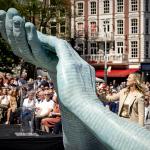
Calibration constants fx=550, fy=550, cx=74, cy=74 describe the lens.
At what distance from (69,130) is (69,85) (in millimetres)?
596

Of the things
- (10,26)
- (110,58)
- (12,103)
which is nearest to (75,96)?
(10,26)

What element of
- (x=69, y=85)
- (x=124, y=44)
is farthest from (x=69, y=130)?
(x=124, y=44)

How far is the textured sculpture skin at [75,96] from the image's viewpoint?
256 centimetres

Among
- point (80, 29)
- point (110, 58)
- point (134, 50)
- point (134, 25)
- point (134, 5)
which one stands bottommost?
point (110, 58)

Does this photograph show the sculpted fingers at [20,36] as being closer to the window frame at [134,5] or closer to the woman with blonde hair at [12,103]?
the woman with blonde hair at [12,103]

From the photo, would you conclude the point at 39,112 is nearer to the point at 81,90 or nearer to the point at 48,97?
the point at 48,97

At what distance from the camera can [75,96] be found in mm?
3021

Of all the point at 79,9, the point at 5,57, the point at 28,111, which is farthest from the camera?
the point at 79,9

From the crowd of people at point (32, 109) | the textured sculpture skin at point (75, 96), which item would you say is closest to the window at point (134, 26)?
the crowd of people at point (32, 109)

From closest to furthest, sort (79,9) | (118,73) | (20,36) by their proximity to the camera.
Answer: (20,36), (118,73), (79,9)

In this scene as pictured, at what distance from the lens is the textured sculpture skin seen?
2559mm

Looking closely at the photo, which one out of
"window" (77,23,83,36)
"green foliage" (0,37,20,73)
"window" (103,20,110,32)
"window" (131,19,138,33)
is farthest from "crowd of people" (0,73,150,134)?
"window" (77,23,83,36)

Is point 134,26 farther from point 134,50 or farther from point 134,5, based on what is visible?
point 134,50

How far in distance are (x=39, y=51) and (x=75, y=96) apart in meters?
1.16
